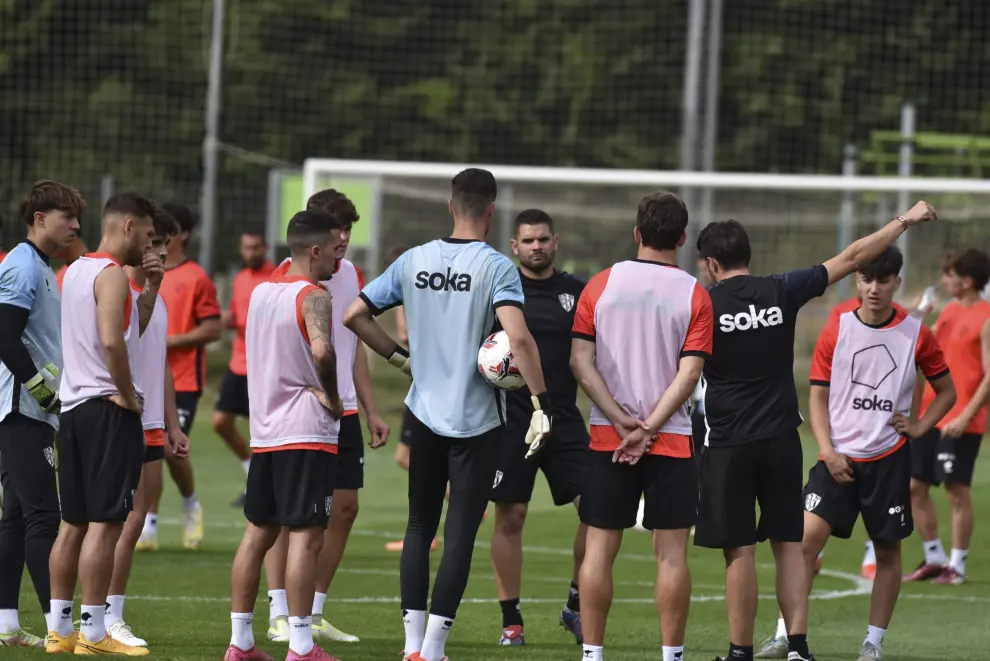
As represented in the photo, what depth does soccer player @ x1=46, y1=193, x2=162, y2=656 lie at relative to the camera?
7.26 metres

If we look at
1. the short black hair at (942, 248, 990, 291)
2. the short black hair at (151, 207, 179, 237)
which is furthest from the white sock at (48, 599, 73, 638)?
the short black hair at (942, 248, 990, 291)

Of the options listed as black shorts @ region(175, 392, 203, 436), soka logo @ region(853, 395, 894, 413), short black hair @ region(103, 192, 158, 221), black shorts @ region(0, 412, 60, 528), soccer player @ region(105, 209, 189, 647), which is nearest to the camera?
short black hair @ region(103, 192, 158, 221)

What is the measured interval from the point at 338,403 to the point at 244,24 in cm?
2900

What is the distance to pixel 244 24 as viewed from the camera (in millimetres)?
35000

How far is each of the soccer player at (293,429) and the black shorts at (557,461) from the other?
152 centimetres

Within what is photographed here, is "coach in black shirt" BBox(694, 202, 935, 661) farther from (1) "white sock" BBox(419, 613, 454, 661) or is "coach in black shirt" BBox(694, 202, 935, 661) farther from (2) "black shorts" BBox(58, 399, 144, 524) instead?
(2) "black shorts" BBox(58, 399, 144, 524)

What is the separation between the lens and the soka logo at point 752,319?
7.30m

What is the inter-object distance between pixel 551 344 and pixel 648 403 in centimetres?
177

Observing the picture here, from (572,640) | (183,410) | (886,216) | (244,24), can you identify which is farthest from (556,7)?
(572,640)

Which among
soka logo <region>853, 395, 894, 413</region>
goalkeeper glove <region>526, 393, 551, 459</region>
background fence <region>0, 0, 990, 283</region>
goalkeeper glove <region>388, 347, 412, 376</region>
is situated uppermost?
background fence <region>0, 0, 990, 283</region>

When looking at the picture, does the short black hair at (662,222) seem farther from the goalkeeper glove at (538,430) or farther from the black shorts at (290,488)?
the black shorts at (290,488)

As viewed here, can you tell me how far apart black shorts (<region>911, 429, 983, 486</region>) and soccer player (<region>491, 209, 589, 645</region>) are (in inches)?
136

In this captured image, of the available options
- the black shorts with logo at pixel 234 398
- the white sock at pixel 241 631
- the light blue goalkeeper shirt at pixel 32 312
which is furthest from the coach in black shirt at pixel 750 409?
the black shorts with logo at pixel 234 398

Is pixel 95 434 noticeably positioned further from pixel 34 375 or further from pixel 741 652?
pixel 741 652
